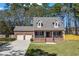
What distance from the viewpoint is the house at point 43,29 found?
8.30m

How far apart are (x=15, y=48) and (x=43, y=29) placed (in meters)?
0.30

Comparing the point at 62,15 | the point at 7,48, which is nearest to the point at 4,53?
the point at 7,48

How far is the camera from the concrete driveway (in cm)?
830

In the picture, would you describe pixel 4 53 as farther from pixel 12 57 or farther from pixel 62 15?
pixel 62 15

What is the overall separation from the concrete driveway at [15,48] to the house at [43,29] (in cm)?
5

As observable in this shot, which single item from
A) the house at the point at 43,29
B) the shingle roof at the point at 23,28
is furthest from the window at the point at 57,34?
the shingle roof at the point at 23,28

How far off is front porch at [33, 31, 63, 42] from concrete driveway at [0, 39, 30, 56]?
0.10m

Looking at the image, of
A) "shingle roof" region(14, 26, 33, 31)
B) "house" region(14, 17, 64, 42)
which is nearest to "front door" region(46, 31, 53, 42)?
"house" region(14, 17, 64, 42)

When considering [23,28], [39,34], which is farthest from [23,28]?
[39,34]

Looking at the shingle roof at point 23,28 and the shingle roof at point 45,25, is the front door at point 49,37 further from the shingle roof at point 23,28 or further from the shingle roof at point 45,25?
the shingle roof at point 23,28

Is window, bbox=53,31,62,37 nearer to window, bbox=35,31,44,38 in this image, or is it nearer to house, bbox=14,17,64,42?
house, bbox=14,17,64,42

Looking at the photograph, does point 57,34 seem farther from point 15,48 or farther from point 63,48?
point 15,48

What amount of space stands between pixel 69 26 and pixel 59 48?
8.5 inches

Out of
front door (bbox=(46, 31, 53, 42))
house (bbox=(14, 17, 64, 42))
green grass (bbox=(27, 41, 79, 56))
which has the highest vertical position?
house (bbox=(14, 17, 64, 42))
